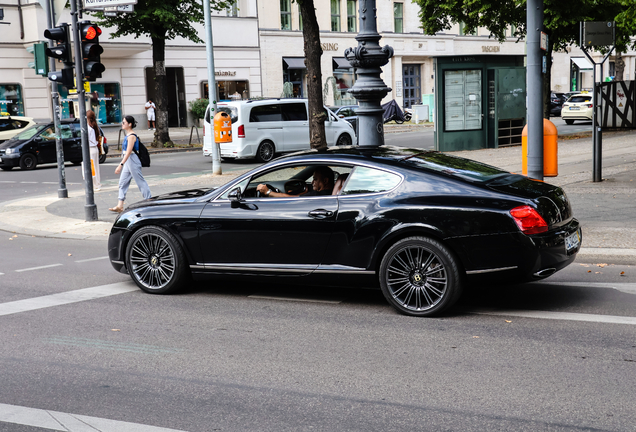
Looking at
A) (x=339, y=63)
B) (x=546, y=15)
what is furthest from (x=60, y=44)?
(x=339, y=63)

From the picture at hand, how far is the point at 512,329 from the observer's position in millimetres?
5812

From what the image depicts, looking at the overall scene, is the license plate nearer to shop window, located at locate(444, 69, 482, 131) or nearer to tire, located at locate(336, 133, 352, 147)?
shop window, located at locate(444, 69, 482, 131)

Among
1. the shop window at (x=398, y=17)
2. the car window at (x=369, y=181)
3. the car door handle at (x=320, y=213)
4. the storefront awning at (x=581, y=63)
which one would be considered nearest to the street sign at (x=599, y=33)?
the car window at (x=369, y=181)

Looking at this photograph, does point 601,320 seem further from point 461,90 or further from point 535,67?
point 461,90

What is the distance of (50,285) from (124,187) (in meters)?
5.53

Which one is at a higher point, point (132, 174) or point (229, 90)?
point (229, 90)

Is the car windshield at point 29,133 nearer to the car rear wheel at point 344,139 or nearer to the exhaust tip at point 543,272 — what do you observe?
the car rear wheel at point 344,139

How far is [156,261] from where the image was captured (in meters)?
7.41

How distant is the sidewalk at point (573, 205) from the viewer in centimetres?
879

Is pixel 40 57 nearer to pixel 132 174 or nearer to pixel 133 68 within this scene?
pixel 132 174

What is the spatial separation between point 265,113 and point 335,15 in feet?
89.9

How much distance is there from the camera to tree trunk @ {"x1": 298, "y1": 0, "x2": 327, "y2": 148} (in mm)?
16620

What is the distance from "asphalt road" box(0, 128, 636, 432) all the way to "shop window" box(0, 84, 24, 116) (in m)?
28.8

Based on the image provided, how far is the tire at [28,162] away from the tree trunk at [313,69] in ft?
36.1
